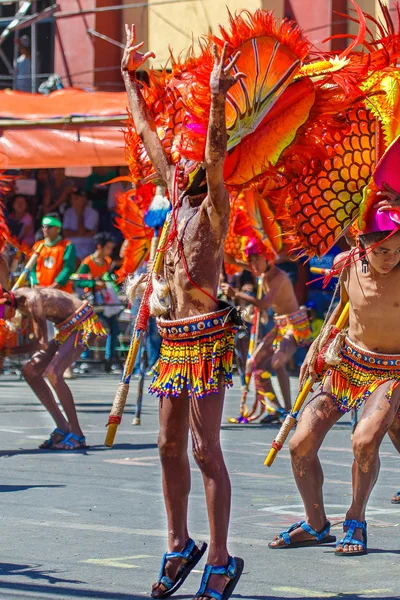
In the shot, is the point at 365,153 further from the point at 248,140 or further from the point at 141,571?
the point at 141,571

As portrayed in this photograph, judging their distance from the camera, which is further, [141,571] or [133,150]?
[133,150]

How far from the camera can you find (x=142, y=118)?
552 centimetres

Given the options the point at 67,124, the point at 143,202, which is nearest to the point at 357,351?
the point at 143,202

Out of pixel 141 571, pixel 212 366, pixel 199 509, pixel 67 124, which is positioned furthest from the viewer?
pixel 67 124

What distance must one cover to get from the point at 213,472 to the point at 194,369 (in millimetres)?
456

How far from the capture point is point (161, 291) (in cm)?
528

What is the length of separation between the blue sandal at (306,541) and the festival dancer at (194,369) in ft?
3.36

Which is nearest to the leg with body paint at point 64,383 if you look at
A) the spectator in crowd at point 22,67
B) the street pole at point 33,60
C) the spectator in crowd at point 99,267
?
the spectator in crowd at point 99,267

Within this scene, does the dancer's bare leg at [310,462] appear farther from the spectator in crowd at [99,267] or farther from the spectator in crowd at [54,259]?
the spectator in crowd at [99,267]

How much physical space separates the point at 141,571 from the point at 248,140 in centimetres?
210

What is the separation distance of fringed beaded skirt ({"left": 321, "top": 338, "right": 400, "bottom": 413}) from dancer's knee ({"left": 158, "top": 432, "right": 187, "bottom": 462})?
144cm

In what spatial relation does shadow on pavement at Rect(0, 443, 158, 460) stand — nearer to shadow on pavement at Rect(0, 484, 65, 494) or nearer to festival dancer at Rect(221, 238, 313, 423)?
shadow on pavement at Rect(0, 484, 65, 494)

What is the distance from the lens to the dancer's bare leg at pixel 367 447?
618cm

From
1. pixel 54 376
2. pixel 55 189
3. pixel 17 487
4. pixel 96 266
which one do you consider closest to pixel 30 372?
pixel 54 376
